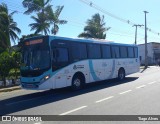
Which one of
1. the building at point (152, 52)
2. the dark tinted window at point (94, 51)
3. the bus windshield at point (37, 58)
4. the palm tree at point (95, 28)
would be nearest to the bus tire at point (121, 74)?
the dark tinted window at point (94, 51)

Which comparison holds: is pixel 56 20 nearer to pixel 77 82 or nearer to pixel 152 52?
pixel 77 82

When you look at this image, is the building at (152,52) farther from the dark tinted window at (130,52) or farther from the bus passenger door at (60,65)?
the bus passenger door at (60,65)

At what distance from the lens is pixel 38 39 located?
14.4 meters

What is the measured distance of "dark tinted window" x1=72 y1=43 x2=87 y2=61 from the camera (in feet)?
52.3

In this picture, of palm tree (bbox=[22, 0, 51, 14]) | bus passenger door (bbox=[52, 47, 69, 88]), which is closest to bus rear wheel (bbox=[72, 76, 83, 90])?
bus passenger door (bbox=[52, 47, 69, 88])

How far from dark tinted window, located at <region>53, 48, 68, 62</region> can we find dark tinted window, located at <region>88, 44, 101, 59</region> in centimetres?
253

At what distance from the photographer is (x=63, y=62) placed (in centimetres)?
1494

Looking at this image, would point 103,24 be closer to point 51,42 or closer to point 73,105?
point 51,42

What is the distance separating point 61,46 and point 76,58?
4.82 feet

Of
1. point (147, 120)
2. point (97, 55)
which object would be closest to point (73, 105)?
point (147, 120)

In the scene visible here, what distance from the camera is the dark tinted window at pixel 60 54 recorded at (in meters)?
14.3

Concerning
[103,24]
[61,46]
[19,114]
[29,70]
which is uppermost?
[103,24]

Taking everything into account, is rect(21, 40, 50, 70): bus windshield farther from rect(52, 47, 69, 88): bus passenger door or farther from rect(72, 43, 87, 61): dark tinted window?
rect(72, 43, 87, 61): dark tinted window

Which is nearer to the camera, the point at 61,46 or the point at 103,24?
the point at 61,46
